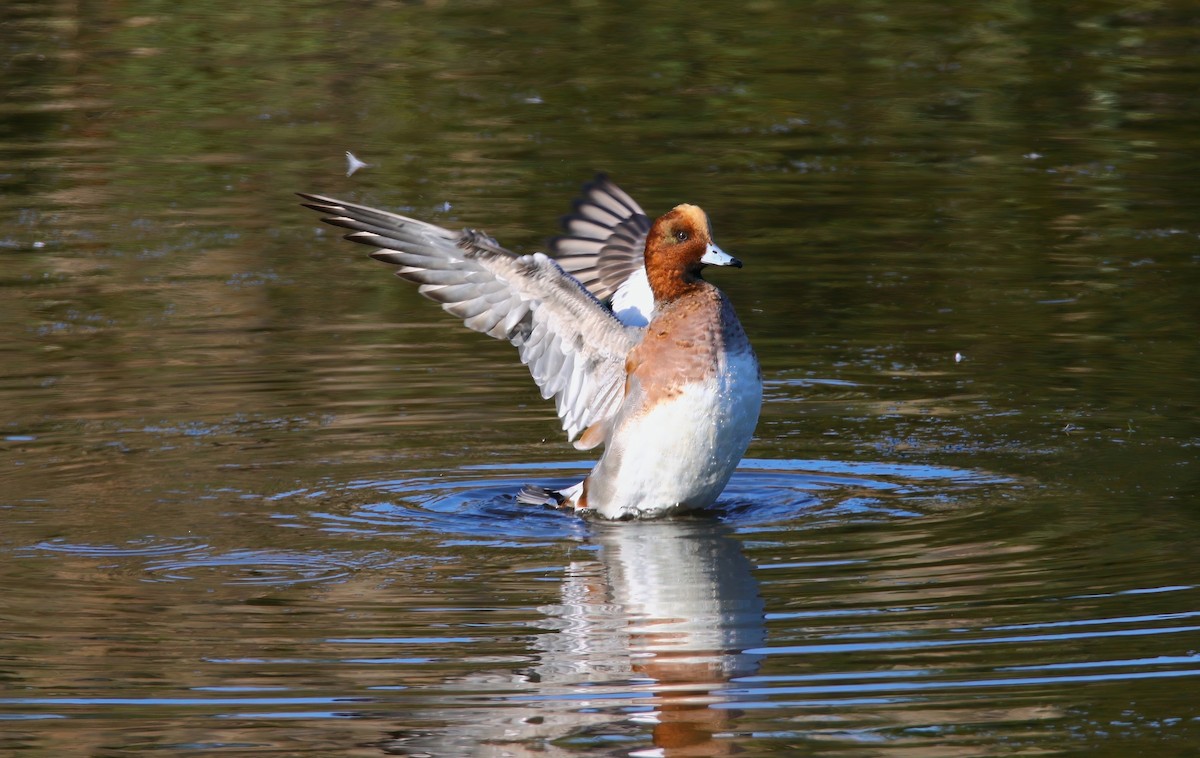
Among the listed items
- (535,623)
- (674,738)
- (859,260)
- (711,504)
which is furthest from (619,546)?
(859,260)

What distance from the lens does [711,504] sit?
25.3 feet

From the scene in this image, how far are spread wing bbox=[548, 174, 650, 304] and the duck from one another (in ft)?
3.44

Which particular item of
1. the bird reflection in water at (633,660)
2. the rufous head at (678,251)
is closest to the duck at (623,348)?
the rufous head at (678,251)

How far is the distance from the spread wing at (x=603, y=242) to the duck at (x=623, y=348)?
1048 millimetres

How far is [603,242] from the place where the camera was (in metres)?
9.11

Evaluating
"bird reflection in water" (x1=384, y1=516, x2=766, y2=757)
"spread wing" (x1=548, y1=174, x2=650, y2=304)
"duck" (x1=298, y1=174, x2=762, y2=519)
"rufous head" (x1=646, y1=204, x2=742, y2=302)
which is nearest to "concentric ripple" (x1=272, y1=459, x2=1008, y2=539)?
"duck" (x1=298, y1=174, x2=762, y2=519)

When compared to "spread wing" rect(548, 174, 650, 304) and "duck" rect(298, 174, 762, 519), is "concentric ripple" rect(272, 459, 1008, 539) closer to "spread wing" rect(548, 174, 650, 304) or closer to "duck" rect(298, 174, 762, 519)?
"duck" rect(298, 174, 762, 519)

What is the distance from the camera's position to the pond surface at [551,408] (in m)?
5.38

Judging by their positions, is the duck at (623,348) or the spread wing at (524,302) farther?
the spread wing at (524,302)

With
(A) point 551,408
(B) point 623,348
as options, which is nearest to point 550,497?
(B) point 623,348

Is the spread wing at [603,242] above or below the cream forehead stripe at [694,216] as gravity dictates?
below

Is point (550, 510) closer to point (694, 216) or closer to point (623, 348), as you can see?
point (623, 348)

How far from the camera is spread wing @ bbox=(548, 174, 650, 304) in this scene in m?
9.04

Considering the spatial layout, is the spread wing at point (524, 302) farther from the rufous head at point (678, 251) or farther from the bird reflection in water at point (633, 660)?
the bird reflection in water at point (633, 660)
